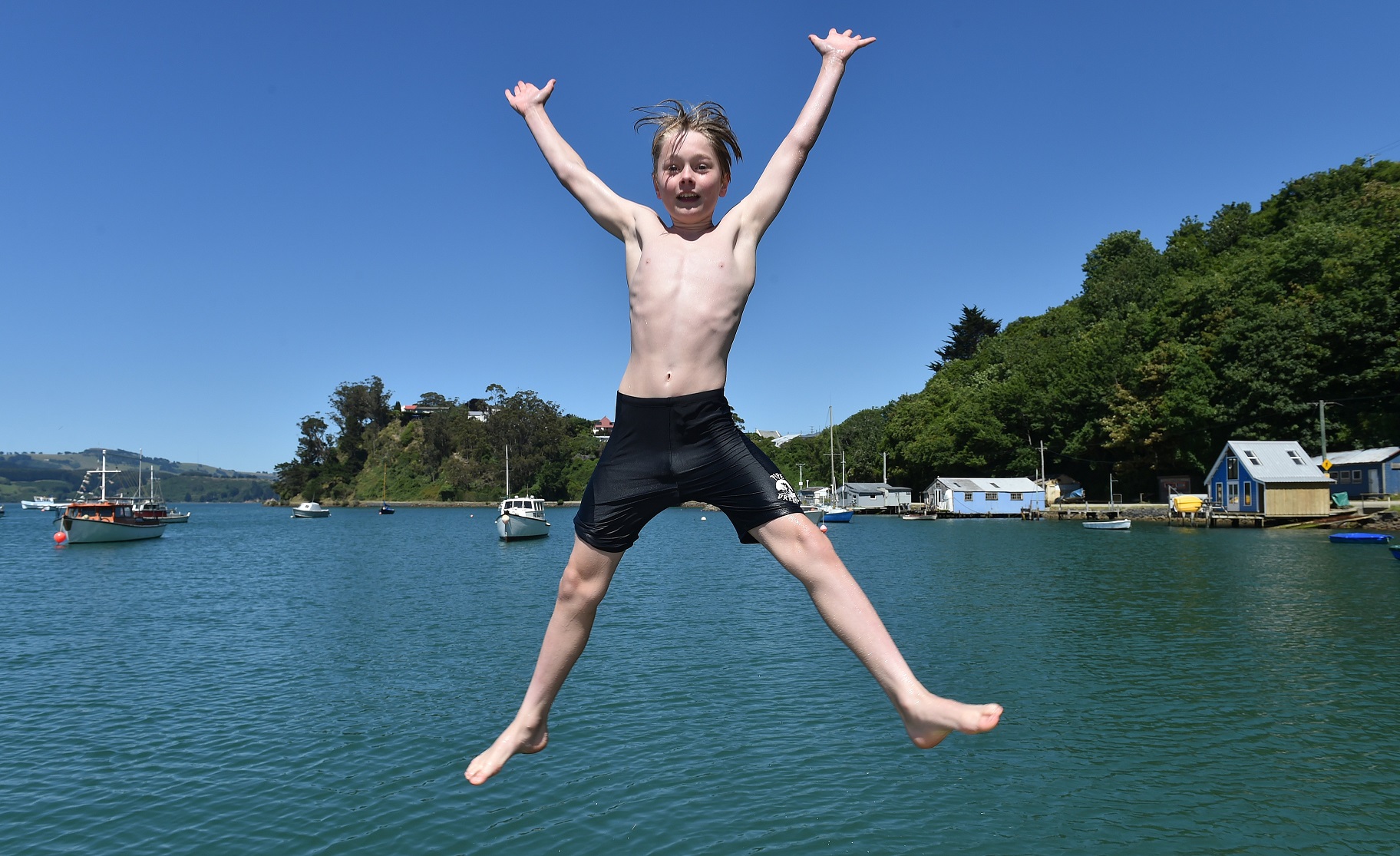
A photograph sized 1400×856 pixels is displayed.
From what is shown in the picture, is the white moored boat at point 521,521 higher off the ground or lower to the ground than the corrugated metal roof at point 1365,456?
lower

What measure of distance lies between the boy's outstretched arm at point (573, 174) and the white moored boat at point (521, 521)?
6651 cm

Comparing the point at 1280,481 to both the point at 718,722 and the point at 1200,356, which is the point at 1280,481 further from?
the point at 718,722

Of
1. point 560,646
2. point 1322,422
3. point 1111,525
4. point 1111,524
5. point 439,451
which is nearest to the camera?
point 560,646

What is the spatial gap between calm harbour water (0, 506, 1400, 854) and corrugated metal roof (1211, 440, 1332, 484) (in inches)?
946

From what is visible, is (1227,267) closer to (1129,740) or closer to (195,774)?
(1129,740)

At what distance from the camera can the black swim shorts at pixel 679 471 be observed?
9.09 ft

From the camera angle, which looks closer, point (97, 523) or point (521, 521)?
point (97, 523)

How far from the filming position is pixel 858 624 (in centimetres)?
271

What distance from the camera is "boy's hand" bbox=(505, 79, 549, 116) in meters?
3.21

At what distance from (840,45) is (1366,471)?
75.5 meters

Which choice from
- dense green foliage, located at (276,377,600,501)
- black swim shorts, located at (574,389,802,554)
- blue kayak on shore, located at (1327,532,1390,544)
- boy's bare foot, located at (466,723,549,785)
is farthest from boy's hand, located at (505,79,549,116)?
dense green foliage, located at (276,377,600,501)

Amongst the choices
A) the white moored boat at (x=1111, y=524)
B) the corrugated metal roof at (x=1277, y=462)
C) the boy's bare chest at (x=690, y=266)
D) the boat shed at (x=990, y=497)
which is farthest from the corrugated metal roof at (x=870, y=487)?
the boy's bare chest at (x=690, y=266)

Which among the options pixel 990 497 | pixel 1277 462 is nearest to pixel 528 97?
pixel 1277 462

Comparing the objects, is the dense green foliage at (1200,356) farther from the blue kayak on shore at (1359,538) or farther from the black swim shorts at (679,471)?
the black swim shorts at (679,471)
